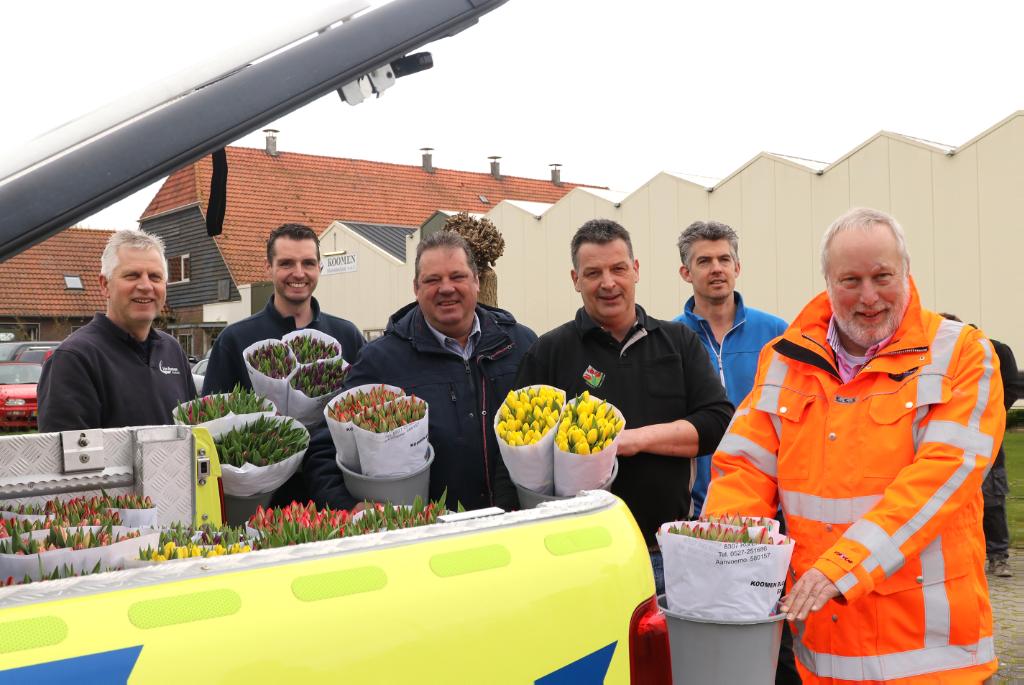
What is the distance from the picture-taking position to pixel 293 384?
3.54 m

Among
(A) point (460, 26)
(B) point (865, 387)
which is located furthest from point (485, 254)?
(A) point (460, 26)

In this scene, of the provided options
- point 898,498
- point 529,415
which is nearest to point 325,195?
point 529,415

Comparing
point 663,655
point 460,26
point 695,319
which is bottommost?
point 663,655

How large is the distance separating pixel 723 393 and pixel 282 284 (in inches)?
93.8

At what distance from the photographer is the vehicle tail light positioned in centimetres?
175

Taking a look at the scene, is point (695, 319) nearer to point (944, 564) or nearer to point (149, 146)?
point (944, 564)

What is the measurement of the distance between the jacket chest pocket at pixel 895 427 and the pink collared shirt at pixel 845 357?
0.52 feet

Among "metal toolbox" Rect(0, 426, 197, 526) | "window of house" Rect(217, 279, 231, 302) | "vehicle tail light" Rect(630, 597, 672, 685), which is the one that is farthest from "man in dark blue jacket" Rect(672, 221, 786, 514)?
"window of house" Rect(217, 279, 231, 302)

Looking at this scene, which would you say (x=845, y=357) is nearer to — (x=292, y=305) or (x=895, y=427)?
(x=895, y=427)

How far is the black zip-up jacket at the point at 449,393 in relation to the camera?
3.33 metres

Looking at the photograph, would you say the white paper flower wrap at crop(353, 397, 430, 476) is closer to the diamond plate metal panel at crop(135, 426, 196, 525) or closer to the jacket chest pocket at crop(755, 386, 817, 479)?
the diamond plate metal panel at crop(135, 426, 196, 525)

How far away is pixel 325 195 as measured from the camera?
30.0 metres

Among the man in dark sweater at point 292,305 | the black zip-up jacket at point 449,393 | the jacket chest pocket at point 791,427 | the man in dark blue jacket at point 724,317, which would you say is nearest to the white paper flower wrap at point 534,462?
the black zip-up jacket at point 449,393

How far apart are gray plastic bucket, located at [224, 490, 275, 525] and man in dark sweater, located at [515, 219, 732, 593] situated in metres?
1.04
